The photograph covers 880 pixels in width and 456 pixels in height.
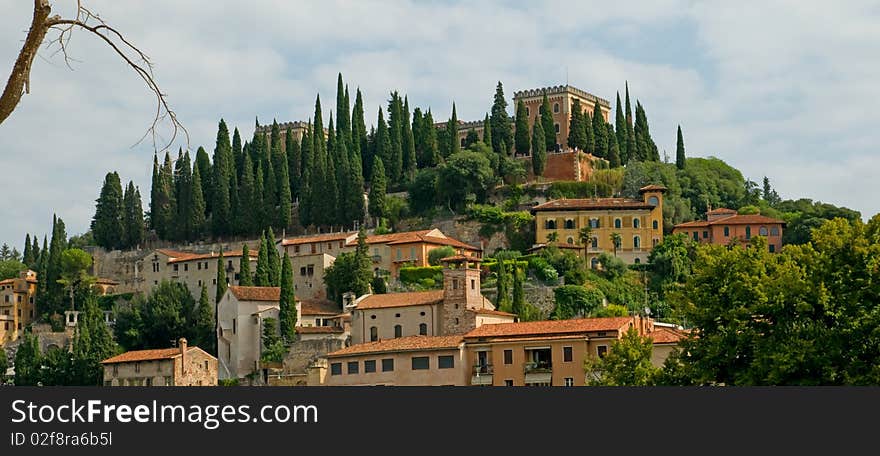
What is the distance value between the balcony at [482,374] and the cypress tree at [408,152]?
38296 millimetres

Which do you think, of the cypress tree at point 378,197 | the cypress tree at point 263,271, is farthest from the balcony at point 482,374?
the cypress tree at point 378,197

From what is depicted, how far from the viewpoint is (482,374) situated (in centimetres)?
5794

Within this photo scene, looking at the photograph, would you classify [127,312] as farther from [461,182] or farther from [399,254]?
[461,182]

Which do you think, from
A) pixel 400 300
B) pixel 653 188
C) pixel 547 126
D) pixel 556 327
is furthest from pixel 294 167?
pixel 556 327

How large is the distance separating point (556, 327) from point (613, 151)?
42608mm

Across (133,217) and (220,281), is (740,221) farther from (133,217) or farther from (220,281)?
(133,217)

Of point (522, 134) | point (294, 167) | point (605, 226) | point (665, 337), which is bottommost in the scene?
point (665, 337)

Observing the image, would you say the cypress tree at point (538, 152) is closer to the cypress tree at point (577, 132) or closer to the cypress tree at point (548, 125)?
the cypress tree at point (577, 132)

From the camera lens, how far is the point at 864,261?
117 feet

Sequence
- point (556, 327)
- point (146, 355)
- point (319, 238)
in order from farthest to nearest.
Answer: point (319, 238) < point (146, 355) < point (556, 327)

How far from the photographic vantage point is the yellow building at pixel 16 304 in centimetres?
9044

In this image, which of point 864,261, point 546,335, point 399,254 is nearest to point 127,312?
point 399,254

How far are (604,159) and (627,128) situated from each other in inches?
164

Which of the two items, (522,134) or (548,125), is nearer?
(522,134)
